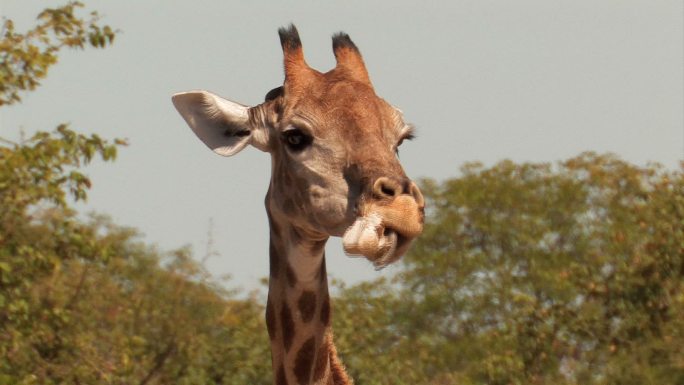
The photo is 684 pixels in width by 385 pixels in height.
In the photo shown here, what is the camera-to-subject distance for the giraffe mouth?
23.6 feet

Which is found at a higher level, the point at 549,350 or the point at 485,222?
the point at 485,222

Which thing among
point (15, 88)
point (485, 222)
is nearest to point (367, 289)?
point (485, 222)

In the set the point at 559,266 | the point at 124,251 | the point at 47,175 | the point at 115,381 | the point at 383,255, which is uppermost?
the point at 124,251

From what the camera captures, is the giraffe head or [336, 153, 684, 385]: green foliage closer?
the giraffe head

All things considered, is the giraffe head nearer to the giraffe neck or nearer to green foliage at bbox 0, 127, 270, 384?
the giraffe neck

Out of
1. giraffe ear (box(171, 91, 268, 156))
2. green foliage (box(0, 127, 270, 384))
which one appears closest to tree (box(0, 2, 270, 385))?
green foliage (box(0, 127, 270, 384))

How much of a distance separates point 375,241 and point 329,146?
87 cm

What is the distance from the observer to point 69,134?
1502cm

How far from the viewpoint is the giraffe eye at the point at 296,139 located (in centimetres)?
809

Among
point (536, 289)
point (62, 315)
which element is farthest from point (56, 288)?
point (536, 289)

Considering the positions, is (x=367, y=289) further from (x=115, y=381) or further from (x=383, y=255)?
(x=383, y=255)

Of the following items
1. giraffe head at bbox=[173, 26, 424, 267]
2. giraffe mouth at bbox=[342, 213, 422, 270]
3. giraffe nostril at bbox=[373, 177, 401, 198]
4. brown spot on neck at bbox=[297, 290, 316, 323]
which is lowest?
giraffe mouth at bbox=[342, 213, 422, 270]

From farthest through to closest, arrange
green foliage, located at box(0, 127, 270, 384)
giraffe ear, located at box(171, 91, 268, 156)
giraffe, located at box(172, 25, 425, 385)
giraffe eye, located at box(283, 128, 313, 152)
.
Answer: green foliage, located at box(0, 127, 270, 384), giraffe ear, located at box(171, 91, 268, 156), giraffe eye, located at box(283, 128, 313, 152), giraffe, located at box(172, 25, 425, 385)

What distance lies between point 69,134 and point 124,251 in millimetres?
22194
